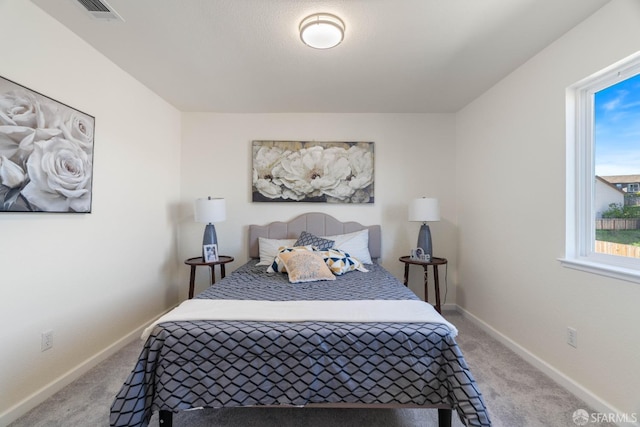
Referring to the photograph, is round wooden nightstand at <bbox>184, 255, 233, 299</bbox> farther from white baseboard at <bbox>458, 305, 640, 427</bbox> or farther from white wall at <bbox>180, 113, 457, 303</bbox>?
white baseboard at <bbox>458, 305, 640, 427</bbox>

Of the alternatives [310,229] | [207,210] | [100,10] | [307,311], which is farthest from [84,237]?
[310,229]

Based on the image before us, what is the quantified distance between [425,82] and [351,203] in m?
1.50

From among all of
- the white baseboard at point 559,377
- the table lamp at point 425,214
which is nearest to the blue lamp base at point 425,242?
the table lamp at point 425,214

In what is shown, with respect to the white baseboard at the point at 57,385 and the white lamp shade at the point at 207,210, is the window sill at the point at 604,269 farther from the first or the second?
the white baseboard at the point at 57,385

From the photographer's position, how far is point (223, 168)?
3516mm

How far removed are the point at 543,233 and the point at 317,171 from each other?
2261 mm

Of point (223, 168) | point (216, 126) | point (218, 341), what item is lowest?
point (218, 341)

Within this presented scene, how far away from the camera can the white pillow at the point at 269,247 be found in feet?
10.2

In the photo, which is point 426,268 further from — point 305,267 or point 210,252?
point 210,252

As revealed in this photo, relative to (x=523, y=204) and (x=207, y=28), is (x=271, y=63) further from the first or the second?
(x=523, y=204)

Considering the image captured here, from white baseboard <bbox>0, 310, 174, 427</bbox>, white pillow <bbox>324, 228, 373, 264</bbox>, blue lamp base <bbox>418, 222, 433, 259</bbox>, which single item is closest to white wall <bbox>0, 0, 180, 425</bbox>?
white baseboard <bbox>0, 310, 174, 427</bbox>

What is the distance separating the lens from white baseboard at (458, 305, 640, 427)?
5.41 feet

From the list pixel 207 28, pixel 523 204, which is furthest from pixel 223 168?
pixel 523 204

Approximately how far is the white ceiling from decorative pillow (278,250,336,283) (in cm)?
162
